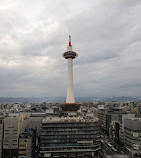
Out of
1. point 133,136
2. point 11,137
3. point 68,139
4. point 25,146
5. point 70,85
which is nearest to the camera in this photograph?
point 25,146

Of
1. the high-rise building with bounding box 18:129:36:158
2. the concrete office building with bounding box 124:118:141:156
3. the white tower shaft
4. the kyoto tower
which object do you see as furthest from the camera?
the kyoto tower

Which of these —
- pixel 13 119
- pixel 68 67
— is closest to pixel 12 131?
pixel 13 119

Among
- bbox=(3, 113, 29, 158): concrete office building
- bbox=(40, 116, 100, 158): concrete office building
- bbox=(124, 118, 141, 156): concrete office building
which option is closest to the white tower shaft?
bbox=(40, 116, 100, 158): concrete office building

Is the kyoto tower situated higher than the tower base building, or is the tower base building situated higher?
the kyoto tower

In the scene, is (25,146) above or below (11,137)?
below

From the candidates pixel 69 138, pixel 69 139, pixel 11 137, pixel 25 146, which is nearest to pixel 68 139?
pixel 69 139

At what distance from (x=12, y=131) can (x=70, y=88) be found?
44.0 m

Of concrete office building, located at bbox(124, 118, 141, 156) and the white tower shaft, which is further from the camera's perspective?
the white tower shaft

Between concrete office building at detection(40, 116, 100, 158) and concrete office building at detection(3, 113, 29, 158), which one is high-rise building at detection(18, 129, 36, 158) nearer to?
concrete office building at detection(3, 113, 29, 158)

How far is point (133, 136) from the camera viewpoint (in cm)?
7275

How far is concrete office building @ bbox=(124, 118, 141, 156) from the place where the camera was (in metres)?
70.9

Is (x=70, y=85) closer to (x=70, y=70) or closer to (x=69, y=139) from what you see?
(x=70, y=70)

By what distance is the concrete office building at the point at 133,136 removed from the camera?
233 feet

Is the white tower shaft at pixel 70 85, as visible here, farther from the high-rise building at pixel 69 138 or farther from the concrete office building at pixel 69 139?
the concrete office building at pixel 69 139
